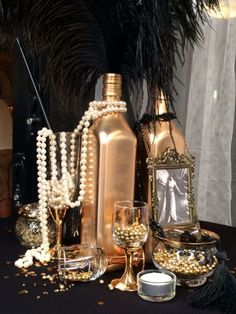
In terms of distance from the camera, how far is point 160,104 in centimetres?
86

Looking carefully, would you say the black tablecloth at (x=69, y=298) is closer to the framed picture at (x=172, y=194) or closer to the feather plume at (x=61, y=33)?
the framed picture at (x=172, y=194)

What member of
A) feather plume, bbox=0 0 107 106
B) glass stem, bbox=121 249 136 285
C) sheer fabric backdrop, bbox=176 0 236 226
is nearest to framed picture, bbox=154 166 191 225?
glass stem, bbox=121 249 136 285

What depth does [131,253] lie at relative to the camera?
0.75 metres

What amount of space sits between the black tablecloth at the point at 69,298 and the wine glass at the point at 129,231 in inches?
1.4

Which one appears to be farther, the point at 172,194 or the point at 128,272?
the point at 172,194

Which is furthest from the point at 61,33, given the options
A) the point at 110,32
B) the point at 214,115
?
the point at 214,115

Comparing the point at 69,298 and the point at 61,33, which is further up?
the point at 61,33

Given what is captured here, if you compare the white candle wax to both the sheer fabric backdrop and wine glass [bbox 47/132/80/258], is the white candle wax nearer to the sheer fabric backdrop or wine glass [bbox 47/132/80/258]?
wine glass [bbox 47/132/80/258]

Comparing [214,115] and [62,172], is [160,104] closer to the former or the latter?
[62,172]

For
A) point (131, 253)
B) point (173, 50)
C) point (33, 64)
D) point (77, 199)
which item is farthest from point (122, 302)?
point (33, 64)

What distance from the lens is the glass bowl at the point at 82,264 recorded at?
2.46 feet

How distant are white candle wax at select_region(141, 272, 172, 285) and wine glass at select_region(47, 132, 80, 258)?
0.63 feet

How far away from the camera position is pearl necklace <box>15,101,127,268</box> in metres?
0.79

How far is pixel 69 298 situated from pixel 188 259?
0.60 feet
